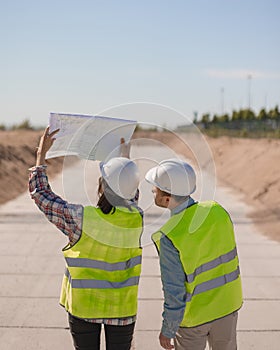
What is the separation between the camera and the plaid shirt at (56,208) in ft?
9.15

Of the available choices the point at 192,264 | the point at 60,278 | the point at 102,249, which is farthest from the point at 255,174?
the point at 102,249

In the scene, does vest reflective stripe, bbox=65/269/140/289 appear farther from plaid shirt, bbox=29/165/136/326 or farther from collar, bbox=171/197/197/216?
collar, bbox=171/197/197/216

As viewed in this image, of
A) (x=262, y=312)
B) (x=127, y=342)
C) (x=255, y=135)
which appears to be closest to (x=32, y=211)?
(x=262, y=312)

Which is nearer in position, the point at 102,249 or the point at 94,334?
the point at 102,249

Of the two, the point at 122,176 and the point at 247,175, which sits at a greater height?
the point at 122,176

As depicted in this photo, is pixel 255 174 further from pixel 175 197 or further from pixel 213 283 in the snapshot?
pixel 175 197

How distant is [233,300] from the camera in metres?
3.06

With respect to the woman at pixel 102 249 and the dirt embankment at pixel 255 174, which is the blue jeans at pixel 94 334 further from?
the dirt embankment at pixel 255 174

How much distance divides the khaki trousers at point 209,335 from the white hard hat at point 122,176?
2.88 ft

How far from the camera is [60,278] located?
282 inches

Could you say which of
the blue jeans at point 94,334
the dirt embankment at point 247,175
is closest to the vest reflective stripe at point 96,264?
the blue jeans at point 94,334

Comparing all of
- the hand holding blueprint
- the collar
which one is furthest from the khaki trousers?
the hand holding blueprint

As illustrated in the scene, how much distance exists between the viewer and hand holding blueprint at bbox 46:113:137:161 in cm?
279

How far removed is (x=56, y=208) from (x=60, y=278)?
4569 millimetres
